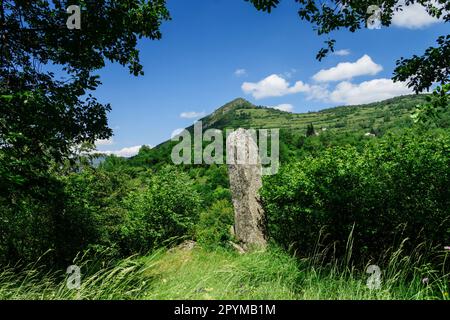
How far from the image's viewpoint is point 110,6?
629 centimetres

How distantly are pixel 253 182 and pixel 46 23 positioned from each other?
22.1ft

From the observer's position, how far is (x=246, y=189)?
10.3 metres

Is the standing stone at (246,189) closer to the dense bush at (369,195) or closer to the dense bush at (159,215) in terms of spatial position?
the dense bush at (369,195)

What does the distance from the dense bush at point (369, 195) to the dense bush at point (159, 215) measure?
38.8 feet

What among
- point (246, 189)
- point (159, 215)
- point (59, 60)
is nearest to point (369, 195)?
→ point (246, 189)

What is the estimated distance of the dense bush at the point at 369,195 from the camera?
905cm

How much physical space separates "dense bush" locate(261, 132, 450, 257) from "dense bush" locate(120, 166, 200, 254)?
38.8ft

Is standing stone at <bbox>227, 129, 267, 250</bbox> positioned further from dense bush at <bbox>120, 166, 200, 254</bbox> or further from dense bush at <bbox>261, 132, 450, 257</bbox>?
dense bush at <bbox>120, 166, 200, 254</bbox>

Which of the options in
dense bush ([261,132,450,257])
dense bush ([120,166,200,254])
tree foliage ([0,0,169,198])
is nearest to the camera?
tree foliage ([0,0,169,198])

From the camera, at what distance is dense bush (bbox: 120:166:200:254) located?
21.8 m

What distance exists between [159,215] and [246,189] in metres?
13.3

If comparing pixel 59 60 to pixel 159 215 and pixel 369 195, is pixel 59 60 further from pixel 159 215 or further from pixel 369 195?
pixel 159 215

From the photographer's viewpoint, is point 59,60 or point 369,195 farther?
point 369,195

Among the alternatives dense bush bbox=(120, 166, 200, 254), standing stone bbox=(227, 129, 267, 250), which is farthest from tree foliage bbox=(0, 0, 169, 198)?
dense bush bbox=(120, 166, 200, 254)
